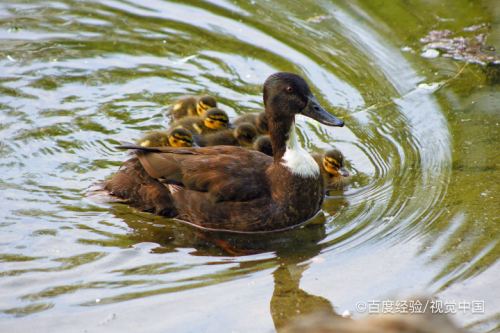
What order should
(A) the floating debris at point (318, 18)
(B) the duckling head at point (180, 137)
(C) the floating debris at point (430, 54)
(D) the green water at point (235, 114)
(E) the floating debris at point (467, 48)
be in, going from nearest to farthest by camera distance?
1. (D) the green water at point (235, 114)
2. (B) the duckling head at point (180, 137)
3. (E) the floating debris at point (467, 48)
4. (C) the floating debris at point (430, 54)
5. (A) the floating debris at point (318, 18)

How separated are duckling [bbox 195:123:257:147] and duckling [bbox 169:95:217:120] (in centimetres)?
33

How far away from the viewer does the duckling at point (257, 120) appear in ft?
22.1

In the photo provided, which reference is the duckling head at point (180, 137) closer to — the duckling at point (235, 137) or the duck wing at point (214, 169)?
the duckling at point (235, 137)

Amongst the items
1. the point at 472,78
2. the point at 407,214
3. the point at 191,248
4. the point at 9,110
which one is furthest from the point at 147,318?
the point at 472,78

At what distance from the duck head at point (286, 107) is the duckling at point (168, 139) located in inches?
32.8

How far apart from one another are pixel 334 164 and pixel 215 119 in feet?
3.40

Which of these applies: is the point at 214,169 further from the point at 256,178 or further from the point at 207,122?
the point at 207,122

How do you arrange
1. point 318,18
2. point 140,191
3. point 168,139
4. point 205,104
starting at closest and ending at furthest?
point 140,191, point 168,139, point 205,104, point 318,18

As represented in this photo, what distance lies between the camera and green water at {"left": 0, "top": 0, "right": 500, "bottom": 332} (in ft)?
15.7

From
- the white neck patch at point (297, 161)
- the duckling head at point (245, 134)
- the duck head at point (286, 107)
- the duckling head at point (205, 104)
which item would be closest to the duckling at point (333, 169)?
the white neck patch at point (297, 161)

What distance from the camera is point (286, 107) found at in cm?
579

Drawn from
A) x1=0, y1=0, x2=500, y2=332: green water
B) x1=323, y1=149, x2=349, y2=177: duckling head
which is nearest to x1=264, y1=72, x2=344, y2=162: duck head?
x1=323, y1=149, x2=349, y2=177: duckling head

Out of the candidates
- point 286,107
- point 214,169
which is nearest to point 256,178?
point 214,169

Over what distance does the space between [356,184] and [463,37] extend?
2.41 meters
